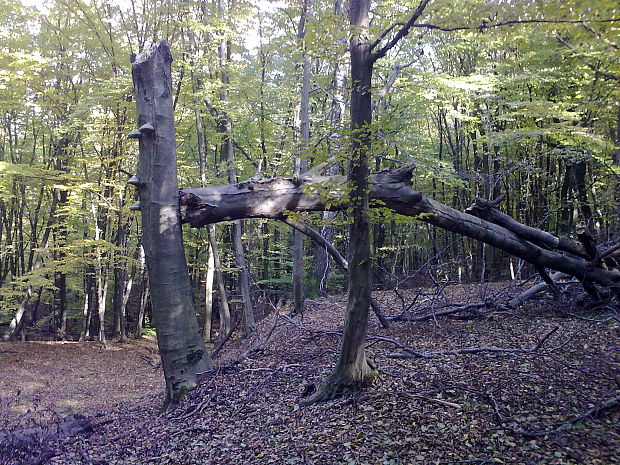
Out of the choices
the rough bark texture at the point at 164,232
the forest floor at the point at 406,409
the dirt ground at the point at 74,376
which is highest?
the rough bark texture at the point at 164,232

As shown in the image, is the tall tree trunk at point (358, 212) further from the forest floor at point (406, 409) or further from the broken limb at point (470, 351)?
the broken limb at point (470, 351)

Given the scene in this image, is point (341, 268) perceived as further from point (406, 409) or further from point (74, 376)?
point (74, 376)

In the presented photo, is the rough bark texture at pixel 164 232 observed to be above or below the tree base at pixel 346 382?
above

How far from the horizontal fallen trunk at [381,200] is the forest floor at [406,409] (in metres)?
0.82

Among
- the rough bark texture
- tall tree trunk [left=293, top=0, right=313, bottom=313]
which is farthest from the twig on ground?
tall tree trunk [left=293, top=0, right=313, bottom=313]

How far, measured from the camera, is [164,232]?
5.98m

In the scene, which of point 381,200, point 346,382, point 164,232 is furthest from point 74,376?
point 381,200

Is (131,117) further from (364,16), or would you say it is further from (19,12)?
(364,16)

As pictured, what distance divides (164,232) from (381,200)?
2973 mm

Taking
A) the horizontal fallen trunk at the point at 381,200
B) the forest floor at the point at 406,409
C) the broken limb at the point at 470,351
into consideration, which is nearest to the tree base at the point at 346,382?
the forest floor at the point at 406,409

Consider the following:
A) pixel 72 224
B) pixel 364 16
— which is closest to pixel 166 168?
pixel 364 16

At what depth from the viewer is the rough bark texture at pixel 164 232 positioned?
6.03m

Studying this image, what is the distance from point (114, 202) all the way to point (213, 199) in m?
10.3

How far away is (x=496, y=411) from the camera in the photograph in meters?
3.82
